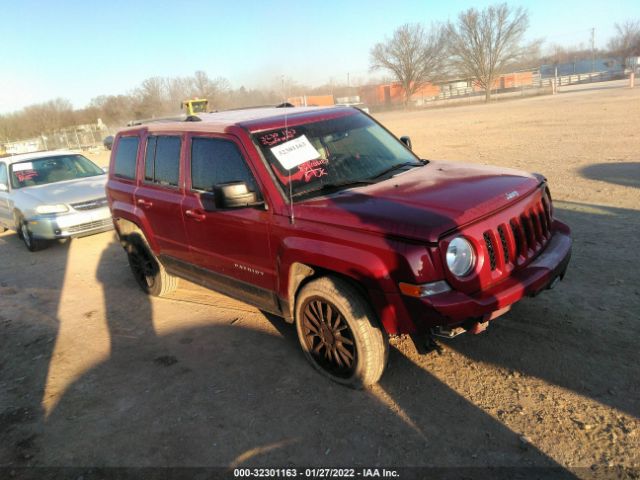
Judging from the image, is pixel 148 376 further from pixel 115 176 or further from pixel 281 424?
pixel 115 176

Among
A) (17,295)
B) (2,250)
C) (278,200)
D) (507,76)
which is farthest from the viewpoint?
(507,76)

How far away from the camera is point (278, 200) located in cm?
350

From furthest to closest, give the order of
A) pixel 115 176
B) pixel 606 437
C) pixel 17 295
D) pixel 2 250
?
1. pixel 2 250
2. pixel 17 295
3. pixel 115 176
4. pixel 606 437

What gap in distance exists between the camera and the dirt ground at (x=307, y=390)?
284cm

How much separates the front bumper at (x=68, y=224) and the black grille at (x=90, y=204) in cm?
8

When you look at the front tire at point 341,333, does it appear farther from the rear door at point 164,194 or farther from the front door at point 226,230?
the rear door at point 164,194

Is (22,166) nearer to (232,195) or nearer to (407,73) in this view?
(232,195)

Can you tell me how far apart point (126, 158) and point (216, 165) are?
1.99 metres

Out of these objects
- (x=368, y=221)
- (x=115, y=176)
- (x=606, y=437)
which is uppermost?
(x=115, y=176)

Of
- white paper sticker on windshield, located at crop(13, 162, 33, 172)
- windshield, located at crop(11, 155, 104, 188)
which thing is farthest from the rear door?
white paper sticker on windshield, located at crop(13, 162, 33, 172)

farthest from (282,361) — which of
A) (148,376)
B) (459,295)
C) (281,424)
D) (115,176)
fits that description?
(115,176)

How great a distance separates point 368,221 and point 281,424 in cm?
149

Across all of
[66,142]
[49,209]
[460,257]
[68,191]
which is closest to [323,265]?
[460,257]

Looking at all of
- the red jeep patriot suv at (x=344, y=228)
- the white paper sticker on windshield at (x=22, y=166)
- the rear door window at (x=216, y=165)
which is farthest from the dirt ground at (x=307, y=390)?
the white paper sticker on windshield at (x=22, y=166)
